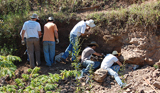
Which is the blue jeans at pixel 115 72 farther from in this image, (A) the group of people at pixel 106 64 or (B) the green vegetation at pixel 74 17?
(B) the green vegetation at pixel 74 17

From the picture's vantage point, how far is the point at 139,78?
4562mm

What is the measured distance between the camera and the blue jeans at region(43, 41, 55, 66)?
5104mm

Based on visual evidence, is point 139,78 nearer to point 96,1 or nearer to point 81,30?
point 81,30

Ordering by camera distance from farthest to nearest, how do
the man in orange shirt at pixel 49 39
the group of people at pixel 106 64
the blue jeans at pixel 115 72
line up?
the man in orange shirt at pixel 49 39 → the group of people at pixel 106 64 → the blue jeans at pixel 115 72

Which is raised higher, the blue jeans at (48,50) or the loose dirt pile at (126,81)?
the blue jeans at (48,50)

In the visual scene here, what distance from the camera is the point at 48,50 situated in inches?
207

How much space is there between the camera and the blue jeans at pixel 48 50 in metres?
5.10

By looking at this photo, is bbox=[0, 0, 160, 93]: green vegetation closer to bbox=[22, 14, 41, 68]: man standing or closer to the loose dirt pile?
the loose dirt pile

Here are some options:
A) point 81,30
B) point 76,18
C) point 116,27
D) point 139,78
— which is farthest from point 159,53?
point 76,18

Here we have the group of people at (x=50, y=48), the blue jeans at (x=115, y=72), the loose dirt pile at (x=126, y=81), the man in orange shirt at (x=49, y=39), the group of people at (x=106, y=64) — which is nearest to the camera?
the loose dirt pile at (x=126, y=81)

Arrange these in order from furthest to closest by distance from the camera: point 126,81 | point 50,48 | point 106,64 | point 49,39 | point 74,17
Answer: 1. point 74,17
2. point 50,48
3. point 49,39
4. point 106,64
5. point 126,81

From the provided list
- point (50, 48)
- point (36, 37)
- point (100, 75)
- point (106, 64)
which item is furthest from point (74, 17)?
point (100, 75)

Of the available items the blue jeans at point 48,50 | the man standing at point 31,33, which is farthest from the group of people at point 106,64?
the man standing at point 31,33

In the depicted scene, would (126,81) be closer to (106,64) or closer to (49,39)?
(106,64)
